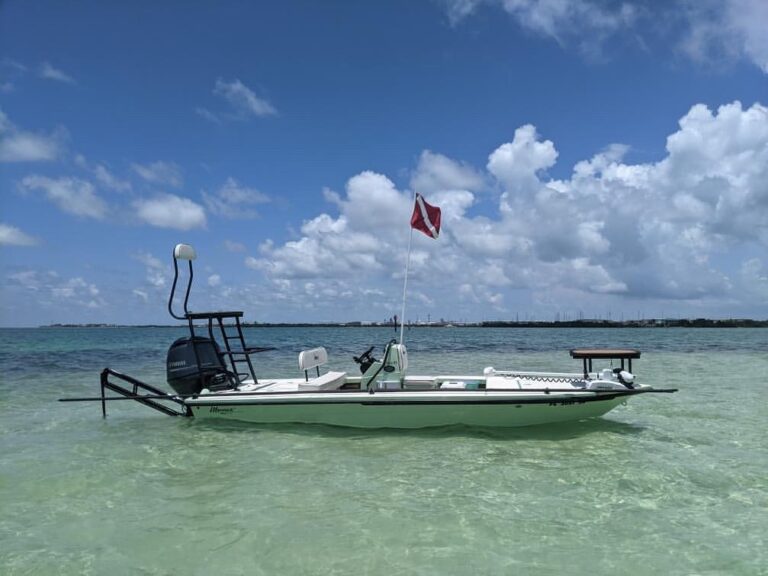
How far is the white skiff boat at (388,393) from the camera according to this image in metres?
9.80

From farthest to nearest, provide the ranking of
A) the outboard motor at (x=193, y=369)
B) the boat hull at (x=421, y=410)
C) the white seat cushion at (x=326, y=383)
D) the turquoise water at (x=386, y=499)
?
the outboard motor at (x=193, y=369)
the white seat cushion at (x=326, y=383)
the boat hull at (x=421, y=410)
the turquoise water at (x=386, y=499)

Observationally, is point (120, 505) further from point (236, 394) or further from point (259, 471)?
point (236, 394)

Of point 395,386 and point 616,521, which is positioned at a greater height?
point 395,386

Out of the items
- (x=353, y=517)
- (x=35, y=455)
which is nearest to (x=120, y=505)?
(x=353, y=517)

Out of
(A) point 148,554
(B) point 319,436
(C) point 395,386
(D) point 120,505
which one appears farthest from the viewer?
(C) point 395,386

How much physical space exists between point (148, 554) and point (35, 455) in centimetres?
549

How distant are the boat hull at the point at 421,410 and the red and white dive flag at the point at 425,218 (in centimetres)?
367

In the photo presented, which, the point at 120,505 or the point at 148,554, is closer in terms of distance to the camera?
the point at 148,554

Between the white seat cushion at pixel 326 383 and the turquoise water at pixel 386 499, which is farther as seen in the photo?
the white seat cushion at pixel 326 383

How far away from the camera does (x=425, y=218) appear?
1156 centimetres

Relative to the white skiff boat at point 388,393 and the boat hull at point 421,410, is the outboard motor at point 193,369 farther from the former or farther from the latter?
the boat hull at point 421,410

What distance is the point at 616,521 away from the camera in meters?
5.97

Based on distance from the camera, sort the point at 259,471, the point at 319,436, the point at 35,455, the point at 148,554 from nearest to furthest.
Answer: the point at 148,554 → the point at 259,471 → the point at 35,455 → the point at 319,436

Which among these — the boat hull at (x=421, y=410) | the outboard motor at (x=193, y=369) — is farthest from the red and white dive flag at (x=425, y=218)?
the outboard motor at (x=193, y=369)
